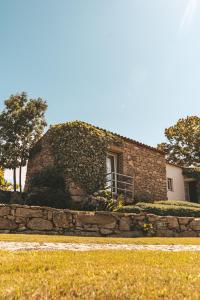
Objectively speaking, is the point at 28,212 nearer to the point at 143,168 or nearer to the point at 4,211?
the point at 4,211

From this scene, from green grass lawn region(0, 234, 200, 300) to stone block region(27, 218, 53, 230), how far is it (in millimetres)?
4824

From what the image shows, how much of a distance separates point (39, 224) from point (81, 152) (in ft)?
21.3

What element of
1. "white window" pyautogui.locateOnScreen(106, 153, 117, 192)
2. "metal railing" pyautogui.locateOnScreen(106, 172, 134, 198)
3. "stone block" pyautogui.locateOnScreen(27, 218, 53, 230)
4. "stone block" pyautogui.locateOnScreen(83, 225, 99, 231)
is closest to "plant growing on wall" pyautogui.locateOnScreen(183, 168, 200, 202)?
"metal railing" pyautogui.locateOnScreen(106, 172, 134, 198)

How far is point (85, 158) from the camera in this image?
1582cm

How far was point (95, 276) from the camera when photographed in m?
3.64

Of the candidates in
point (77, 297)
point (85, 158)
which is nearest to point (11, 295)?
point (77, 297)

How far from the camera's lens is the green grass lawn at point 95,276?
3.10 meters

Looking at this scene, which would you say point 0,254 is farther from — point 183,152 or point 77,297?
point 183,152

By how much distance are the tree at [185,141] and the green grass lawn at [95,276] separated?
103 feet

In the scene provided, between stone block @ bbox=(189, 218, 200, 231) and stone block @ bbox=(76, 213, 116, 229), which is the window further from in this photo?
stone block @ bbox=(76, 213, 116, 229)

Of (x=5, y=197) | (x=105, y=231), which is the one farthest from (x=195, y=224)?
(x=5, y=197)

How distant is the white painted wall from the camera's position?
22469 mm

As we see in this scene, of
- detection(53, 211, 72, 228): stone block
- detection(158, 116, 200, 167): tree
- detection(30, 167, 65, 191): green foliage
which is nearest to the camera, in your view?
detection(53, 211, 72, 228): stone block

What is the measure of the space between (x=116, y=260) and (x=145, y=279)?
1.15 metres
